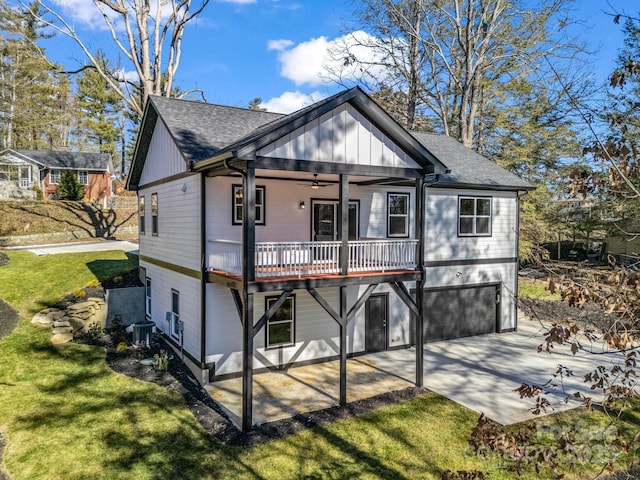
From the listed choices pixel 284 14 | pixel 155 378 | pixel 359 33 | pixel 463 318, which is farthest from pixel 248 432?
pixel 359 33

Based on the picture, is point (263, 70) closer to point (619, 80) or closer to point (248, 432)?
point (248, 432)

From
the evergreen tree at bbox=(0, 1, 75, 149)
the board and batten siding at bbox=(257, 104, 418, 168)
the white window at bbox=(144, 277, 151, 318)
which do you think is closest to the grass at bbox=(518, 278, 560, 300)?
the board and batten siding at bbox=(257, 104, 418, 168)

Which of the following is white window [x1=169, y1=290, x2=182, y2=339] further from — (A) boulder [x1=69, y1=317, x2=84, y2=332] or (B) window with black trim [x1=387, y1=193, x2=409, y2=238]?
(B) window with black trim [x1=387, y1=193, x2=409, y2=238]

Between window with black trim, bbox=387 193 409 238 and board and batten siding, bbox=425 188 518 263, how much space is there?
2.34 feet

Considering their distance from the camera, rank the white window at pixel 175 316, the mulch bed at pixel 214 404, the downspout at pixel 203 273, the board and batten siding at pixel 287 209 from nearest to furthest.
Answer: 1. the mulch bed at pixel 214 404
2. the downspout at pixel 203 273
3. the board and batten siding at pixel 287 209
4. the white window at pixel 175 316

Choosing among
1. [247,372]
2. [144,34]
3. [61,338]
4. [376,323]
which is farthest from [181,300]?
[144,34]

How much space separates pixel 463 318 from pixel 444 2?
18.8 metres

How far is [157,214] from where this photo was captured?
14.1 m

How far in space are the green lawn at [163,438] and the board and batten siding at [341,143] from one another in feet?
18.7

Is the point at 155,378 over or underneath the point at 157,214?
underneath

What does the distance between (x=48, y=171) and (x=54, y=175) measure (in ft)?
1.74

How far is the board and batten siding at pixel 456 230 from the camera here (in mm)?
14312

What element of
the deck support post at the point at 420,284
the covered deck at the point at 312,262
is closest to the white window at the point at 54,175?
the covered deck at the point at 312,262

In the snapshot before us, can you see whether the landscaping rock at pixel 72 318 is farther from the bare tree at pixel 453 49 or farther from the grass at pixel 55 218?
the bare tree at pixel 453 49
